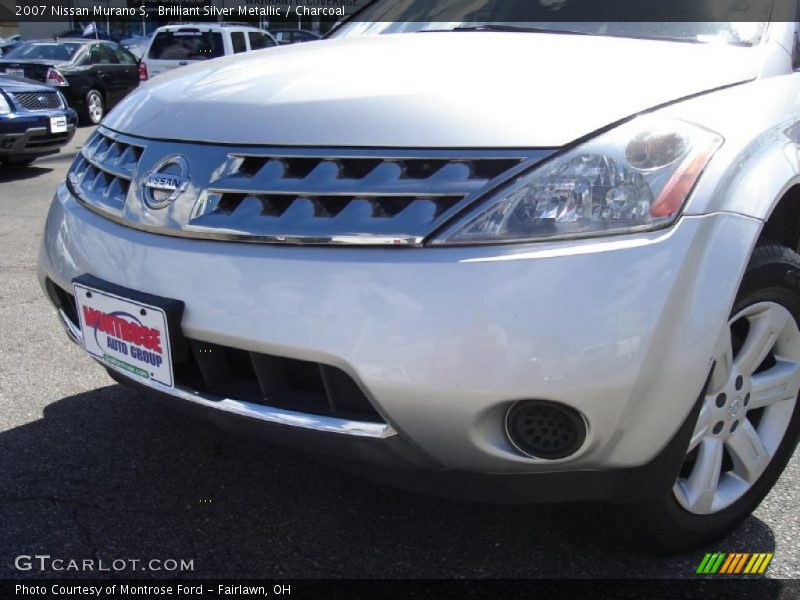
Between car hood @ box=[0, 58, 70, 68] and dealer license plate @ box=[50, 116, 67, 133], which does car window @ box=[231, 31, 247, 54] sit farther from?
dealer license plate @ box=[50, 116, 67, 133]

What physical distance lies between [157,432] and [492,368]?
1.59 metres

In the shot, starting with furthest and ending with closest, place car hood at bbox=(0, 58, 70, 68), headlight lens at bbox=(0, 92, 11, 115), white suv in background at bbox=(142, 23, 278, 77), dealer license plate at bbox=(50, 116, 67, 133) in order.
Answer: 1. white suv in background at bbox=(142, 23, 278, 77)
2. car hood at bbox=(0, 58, 70, 68)
3. dealer license plate at bbox=(50, 116, 67, 133)
4. headlight lens at bbox=(0, 92, 11, 115)

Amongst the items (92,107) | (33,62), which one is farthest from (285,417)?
(92,107)

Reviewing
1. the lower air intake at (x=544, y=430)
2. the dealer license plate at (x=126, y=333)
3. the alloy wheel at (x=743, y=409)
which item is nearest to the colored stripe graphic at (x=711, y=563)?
the alloy wheel at (x=743, y=409)

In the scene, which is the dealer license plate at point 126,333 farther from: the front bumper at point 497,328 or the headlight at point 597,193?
the headlight at point 597,193

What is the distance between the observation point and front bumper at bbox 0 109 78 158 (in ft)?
25.7

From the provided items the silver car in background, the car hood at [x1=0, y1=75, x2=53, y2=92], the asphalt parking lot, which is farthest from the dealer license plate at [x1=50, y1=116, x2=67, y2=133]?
the silver car in background

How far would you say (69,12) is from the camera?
26578 millimetres

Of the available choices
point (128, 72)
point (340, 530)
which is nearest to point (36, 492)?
point (340, 530)

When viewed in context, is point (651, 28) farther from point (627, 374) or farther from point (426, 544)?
point (426, 544)

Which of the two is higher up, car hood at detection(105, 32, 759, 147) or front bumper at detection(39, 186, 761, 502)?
car hood at detection(105, 32, 759, 147)

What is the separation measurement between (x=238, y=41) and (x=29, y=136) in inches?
230

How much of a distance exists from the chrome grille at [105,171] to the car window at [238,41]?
36.8ft

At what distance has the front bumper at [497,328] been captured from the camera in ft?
5.15
